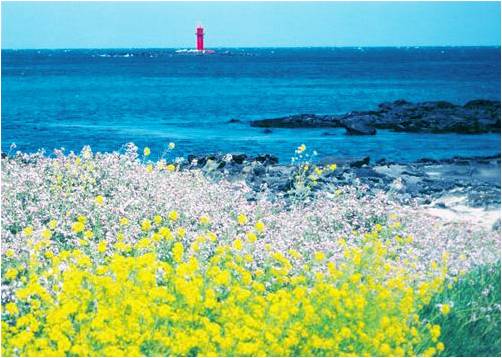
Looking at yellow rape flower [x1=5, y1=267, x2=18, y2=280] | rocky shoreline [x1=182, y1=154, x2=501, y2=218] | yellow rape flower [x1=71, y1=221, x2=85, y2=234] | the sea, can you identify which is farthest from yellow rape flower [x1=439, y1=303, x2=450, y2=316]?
the sea

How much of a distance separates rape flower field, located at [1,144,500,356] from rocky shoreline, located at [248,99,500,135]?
441 inches

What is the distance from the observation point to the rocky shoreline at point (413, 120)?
65.0 feet

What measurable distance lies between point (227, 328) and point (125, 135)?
19.5 metres

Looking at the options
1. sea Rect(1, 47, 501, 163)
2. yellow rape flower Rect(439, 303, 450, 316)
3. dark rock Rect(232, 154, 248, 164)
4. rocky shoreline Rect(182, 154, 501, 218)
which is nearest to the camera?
yellow rape flower Rect(439, 303, 450, 316)

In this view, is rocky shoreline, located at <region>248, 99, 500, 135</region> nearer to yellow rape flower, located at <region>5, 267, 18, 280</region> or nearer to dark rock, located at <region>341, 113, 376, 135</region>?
dark rock, located at <region>341, 113, 376, 135</region>

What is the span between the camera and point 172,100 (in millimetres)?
41688

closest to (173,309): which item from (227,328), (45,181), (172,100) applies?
(227,328)

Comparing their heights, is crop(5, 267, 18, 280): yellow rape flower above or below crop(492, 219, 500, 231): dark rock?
above

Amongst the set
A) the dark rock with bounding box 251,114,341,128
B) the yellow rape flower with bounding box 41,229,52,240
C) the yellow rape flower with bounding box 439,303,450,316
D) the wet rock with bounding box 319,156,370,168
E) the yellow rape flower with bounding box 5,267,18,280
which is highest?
the yellow rape flower with bounding box 41,229,52,240

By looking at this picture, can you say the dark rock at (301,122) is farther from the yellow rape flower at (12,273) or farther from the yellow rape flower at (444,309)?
the yellow rape flower at (444,309)

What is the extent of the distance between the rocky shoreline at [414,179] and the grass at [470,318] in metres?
3.26

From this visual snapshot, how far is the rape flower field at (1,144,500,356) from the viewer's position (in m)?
4.38

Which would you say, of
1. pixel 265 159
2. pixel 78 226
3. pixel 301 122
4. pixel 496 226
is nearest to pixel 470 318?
pixel 496 226

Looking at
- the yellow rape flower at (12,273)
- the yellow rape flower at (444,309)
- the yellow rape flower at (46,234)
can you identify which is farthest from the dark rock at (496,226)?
the yellow rape flower at (12,273)
